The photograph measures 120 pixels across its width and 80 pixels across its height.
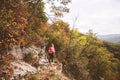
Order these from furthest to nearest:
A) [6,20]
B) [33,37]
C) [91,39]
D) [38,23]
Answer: [91,39]
[38,23]
[33,37]
[6,20]

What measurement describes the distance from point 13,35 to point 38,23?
15.7 meters

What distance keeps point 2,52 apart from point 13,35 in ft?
4.51

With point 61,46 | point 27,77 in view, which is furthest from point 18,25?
point 61,46

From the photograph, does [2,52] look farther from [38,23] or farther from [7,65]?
[38,23]

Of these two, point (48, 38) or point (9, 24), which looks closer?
point (9, 24)

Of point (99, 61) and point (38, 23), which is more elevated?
point (38, 23)

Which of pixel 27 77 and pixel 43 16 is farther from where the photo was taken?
pixel 43 16

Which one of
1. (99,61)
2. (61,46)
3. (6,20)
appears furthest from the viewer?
(99,61)

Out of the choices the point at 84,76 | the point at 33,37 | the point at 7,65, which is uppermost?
the point at 33,37

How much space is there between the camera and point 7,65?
14.9 m

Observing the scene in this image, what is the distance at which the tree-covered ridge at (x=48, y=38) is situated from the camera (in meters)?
15.1

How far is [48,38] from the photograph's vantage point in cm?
3884

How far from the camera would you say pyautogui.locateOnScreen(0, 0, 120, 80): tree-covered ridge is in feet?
49.7

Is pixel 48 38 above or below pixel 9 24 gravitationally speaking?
below
